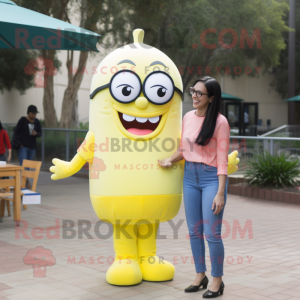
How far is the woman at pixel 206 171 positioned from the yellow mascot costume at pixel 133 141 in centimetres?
18

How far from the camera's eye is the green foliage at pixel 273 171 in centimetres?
934

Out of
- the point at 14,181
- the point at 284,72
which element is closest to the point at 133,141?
the point at 14,181

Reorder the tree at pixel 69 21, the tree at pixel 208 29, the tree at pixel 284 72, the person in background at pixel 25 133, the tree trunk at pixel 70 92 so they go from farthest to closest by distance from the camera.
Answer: the tree at pixel 284 72 < the tree at pixel 208 29 < the tree trunk at pixel 70 92 < the tree at pixel 69 21 < the person in background at pixel 25 133

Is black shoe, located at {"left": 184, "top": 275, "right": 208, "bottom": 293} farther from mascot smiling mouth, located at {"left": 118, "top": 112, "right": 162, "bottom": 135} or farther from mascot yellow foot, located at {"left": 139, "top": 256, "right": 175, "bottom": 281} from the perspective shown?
mascot smiling mouth, located at {"left": 118, "top": 112, "right": 162, "bottom": 135}

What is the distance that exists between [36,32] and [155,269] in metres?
4.93

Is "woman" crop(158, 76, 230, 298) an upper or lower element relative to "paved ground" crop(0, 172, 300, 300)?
upper

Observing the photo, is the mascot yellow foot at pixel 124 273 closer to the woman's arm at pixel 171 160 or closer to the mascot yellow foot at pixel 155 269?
the mascot yellow foot at pixel 155 269

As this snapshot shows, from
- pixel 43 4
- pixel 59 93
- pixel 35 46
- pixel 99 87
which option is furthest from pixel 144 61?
pixel 59 93

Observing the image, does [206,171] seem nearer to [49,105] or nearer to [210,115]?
[210,115]

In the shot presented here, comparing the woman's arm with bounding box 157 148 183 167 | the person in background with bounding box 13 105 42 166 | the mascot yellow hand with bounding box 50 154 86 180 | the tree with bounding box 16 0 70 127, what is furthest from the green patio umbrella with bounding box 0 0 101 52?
the tree with bounding box 16 0 70 127

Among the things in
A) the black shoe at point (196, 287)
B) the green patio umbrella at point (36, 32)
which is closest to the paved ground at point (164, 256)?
the black shoe at point (196, 287)

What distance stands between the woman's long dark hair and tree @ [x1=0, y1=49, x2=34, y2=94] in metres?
19.1

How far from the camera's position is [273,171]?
30.9 feet

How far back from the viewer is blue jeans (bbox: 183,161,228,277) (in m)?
3.79
